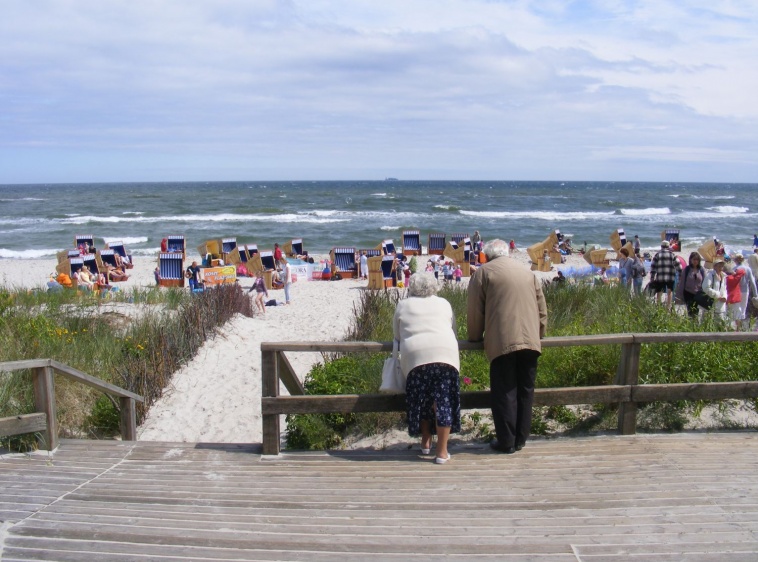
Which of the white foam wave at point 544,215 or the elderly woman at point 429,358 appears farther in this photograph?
the white foam wave at point 544,215

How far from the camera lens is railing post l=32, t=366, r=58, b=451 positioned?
4348 millimetres

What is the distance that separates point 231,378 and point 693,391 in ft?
18.7

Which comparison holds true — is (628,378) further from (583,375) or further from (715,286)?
(715,286)

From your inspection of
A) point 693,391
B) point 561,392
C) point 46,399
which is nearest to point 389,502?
point 561,392

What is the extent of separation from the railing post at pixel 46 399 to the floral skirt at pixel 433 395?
2277 millimetres

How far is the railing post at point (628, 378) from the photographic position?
14.4 ft

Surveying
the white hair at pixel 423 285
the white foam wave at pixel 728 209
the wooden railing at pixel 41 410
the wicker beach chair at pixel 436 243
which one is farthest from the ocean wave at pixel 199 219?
the white hair at pixel 423 285

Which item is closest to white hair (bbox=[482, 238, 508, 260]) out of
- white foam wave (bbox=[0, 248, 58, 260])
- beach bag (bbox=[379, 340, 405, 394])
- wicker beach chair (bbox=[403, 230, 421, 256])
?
beach bag (bbox=[379, 340, 405, 394])

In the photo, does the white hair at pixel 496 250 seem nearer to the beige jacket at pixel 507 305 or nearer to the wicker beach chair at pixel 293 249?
the beige jacket at pixel 507 305

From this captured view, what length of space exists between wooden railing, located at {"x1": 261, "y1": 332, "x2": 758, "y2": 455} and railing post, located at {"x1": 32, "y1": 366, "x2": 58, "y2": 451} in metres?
1.37

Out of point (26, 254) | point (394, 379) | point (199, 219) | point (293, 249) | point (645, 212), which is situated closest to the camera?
point (394, 379)

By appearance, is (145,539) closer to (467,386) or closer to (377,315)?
(467,386)

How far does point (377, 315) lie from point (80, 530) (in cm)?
556

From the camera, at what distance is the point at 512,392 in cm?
413
